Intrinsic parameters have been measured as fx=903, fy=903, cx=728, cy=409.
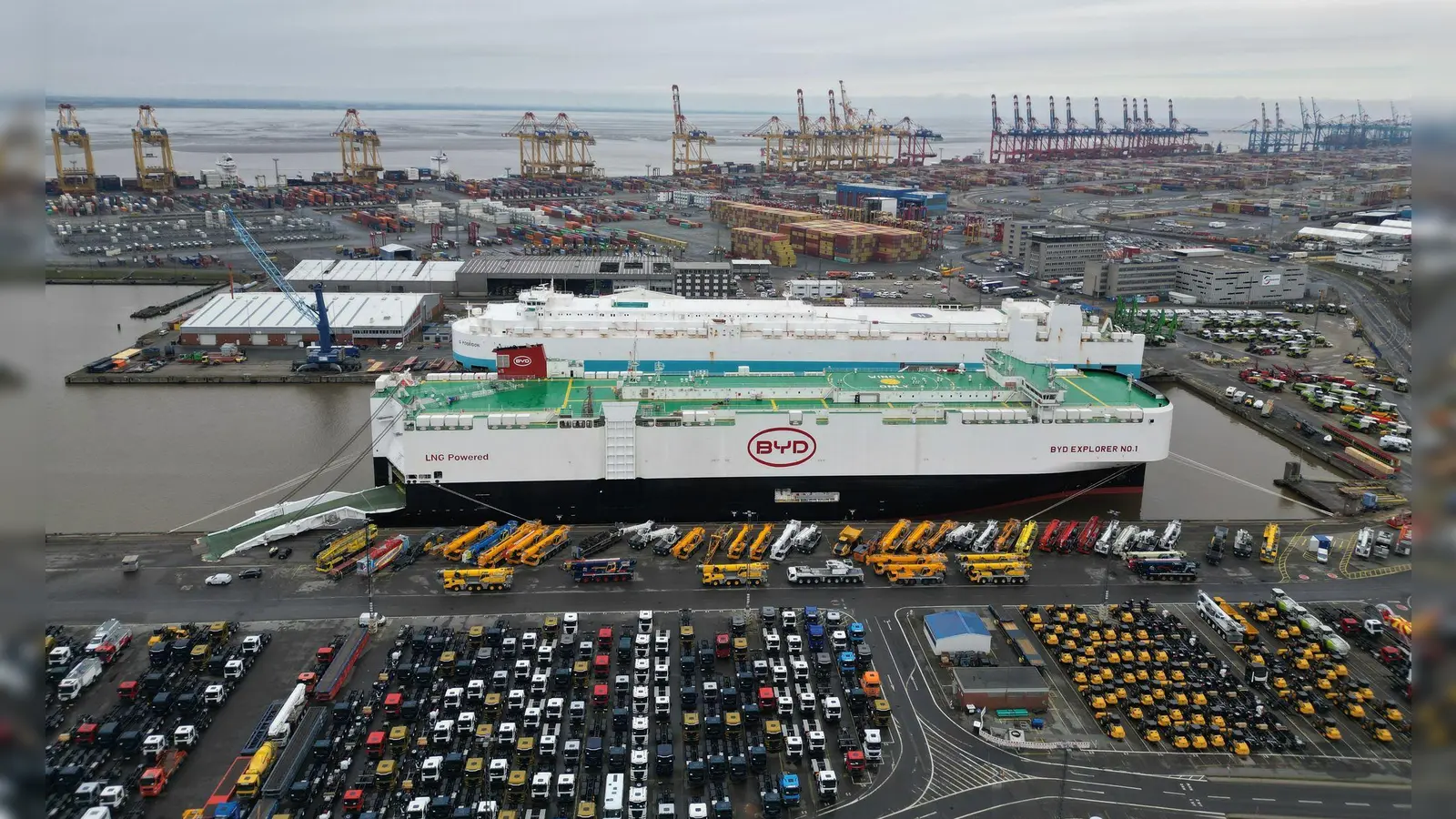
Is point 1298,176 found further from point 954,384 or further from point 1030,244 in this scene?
point 954,384

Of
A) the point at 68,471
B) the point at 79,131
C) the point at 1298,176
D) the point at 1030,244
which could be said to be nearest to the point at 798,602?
the point at 68,471

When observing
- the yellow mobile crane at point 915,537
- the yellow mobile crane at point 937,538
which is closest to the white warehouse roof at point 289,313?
the yellow mobile crane at point 915,537

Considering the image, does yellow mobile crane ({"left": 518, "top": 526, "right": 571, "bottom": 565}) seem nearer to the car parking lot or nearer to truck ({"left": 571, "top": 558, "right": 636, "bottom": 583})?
truck ({"left": 571, "top": 558, "right": 636, "bottom": 583})

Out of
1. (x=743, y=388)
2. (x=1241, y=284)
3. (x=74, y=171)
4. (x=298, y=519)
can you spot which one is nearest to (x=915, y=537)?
(x=743, y=388)

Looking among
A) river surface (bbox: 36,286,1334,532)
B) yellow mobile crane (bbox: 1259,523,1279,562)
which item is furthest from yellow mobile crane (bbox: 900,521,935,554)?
yellow mobile crane (bbox: 1259,523,1279,562)

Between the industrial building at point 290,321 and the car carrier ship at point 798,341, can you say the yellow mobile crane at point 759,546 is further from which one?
the industrial building at point 290,321

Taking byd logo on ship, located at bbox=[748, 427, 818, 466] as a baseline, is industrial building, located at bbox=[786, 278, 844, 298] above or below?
above

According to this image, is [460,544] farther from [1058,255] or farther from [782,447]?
[1058,255]
